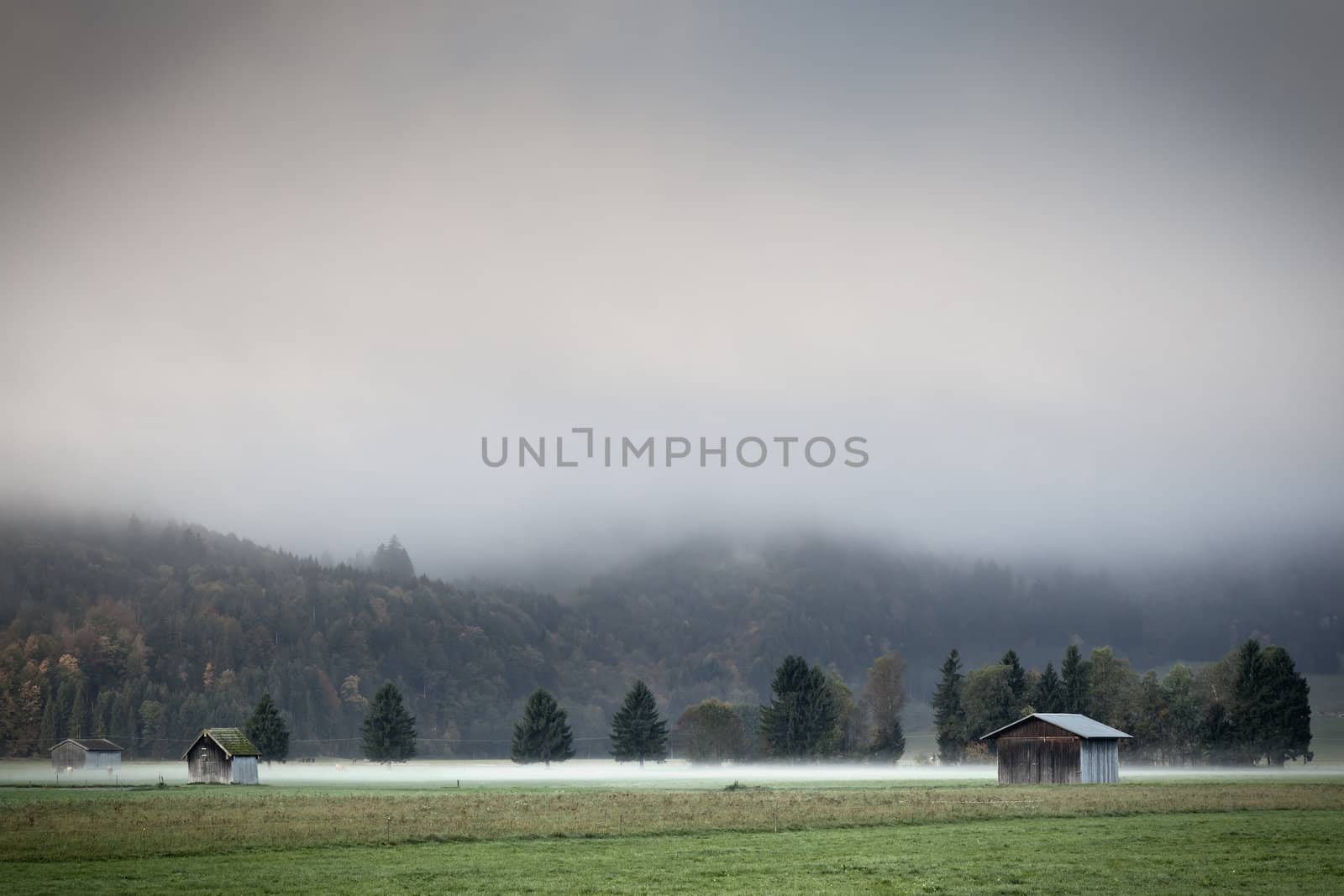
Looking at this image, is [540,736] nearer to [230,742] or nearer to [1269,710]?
[230,742]

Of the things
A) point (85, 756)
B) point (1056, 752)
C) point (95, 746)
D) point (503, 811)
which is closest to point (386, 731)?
point (85, 756)

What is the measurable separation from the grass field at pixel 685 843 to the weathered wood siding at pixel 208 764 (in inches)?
1107

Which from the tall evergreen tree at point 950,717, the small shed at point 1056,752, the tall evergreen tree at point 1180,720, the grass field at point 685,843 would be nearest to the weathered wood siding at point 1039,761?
the small shed at point 1056,752

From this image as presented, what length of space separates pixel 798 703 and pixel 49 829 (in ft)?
368

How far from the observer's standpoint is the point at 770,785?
3765 inches

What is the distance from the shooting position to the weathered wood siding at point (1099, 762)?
96500mm

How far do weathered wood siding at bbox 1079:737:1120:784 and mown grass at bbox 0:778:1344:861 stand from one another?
7.08 meters

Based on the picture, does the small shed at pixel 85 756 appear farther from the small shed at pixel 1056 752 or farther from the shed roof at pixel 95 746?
the small shed at pixel 1056 752

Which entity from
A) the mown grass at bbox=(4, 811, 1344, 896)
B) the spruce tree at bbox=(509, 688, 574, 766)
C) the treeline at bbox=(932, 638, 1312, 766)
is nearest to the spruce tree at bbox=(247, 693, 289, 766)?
the spruce tree at bbox=(509, 688, 574, 766)

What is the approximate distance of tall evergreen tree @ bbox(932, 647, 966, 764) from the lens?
156875 millimetres

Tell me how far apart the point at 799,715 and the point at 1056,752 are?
202 feet

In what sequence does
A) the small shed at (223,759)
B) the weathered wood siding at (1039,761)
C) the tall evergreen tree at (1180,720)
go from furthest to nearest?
the tall evergreen tree at (1180,720), the small shed at (223,759), the weathered wood siding at (1039,761)

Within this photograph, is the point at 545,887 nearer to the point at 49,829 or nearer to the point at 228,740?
the point at 49,829

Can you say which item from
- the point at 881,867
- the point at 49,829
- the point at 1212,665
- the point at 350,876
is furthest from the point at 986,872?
the point at 1212,665
